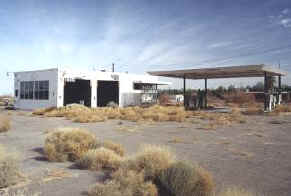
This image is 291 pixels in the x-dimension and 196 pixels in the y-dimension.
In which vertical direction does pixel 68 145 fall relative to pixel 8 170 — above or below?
above

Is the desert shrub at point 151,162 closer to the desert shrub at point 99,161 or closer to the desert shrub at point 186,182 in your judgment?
the desert shrub at point 186,182

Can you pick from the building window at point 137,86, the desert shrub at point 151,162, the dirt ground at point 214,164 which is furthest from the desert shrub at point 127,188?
the building window at point 137,86

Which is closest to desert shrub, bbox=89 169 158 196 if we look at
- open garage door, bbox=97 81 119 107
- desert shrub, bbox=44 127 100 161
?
desert shrub, bbox=44 127 100 161

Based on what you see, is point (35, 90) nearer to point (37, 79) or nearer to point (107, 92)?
point (37, 79)

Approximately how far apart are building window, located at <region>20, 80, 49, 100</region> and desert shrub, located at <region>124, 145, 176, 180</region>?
31322mm

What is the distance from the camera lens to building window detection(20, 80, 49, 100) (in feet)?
120

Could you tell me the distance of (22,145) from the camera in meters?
12.2

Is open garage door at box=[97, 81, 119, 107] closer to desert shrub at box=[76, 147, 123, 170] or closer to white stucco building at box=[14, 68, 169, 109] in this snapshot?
white stucco building at box=[14, 68, 169, 109]

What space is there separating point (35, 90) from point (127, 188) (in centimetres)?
3515

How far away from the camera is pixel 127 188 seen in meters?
5.83

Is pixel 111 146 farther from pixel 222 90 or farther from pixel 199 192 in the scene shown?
pixel 222 90

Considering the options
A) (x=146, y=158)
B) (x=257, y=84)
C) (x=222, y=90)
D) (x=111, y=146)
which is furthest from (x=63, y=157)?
(x=257, y=84)

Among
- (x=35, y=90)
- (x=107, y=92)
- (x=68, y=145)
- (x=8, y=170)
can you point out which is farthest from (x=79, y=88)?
(x=8, y=170)

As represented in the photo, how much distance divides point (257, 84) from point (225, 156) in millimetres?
78846
